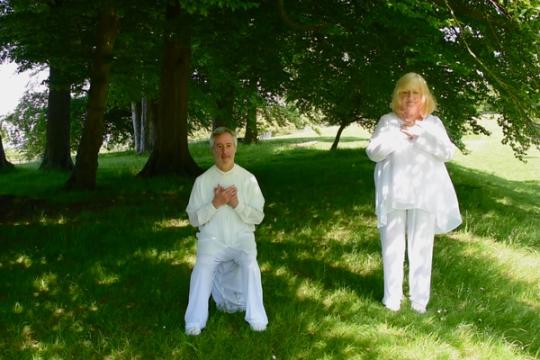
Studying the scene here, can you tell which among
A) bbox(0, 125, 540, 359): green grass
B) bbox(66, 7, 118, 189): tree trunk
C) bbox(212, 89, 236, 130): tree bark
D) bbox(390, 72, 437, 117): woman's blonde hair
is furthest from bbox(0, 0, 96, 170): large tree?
bbox(212, 89, 236, 130): tree bark

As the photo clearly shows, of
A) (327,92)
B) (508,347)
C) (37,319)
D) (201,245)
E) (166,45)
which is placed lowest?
(508,347)

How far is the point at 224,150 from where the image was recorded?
4.83 metres

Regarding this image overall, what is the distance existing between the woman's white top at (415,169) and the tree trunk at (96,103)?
7772 millimetres

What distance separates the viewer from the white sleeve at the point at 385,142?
5172mm

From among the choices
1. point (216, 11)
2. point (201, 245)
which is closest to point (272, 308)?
point (201, 245)

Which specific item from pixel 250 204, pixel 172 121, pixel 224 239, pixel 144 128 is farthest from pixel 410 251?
pixel 144 128

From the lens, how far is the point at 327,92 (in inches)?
663

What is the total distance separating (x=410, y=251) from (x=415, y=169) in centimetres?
89

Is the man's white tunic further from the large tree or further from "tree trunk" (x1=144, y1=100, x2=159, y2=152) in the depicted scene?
"tree trunk" (x1=144, y1=100, x2=159, y2=152)

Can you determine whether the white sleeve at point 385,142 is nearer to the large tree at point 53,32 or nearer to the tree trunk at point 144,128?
the large tree at point 53,32

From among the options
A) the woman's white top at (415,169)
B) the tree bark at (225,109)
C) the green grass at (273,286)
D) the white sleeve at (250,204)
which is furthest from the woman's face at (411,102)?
the tree bark at (225,109)

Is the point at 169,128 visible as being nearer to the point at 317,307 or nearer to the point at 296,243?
the point at 296,243

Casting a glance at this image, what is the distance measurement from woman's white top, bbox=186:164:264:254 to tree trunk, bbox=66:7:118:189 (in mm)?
7313

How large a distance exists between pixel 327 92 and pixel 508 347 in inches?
505
